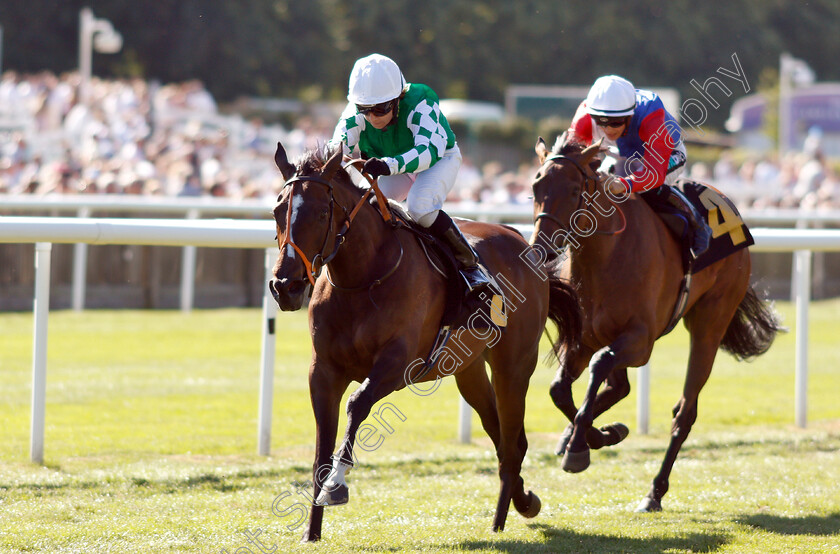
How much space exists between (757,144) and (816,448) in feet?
122

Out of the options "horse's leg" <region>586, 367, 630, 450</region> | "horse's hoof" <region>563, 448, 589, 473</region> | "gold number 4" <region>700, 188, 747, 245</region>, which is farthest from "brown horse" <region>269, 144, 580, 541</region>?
"gold number 4" <region>700, 188, 747, 245</region>

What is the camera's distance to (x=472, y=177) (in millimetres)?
18031

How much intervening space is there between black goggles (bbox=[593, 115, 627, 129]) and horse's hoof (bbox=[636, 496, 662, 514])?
1.75 meters

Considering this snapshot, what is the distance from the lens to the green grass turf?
456 centimetres

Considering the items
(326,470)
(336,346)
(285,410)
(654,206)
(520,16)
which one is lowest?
(285,410)

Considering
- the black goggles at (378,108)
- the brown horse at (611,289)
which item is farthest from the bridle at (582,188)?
the black goggles at (378,108)

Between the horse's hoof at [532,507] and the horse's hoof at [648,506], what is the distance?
0.51m

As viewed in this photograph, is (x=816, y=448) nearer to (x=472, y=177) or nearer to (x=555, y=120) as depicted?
(x=472, y=177)

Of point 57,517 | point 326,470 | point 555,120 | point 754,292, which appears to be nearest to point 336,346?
point 326,470

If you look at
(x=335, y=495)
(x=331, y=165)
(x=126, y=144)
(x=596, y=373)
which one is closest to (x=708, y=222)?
(x=596, y=373)

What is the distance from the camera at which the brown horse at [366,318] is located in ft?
13.2

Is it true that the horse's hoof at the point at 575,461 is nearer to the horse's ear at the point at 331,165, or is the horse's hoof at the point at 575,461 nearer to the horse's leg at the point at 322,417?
the horse's leg at the point at 322,417

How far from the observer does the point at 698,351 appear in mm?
6008

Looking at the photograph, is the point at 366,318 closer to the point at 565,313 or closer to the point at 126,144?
the point at 565,313
